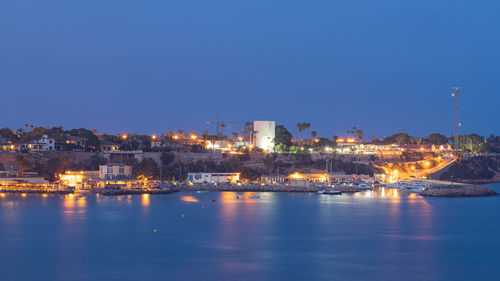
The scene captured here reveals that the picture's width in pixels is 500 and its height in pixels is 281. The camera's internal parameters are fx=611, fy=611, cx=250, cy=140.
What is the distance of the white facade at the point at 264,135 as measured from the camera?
8931cm

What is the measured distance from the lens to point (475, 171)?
87000 mm

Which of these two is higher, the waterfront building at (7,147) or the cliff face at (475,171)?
the waterfront building at (7,147)

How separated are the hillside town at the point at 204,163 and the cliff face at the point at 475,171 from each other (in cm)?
20

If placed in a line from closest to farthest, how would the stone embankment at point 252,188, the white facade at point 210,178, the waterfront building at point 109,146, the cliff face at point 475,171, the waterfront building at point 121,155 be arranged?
the stone embankment at point 252,188
the white facade at point 210,178
the waterfront building at point 121,155
the waterfront building at point 109,146
the cliff face at point 475,171

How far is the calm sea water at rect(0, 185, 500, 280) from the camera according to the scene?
86.5 feet

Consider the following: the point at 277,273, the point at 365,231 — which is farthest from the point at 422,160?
the point at 277,273

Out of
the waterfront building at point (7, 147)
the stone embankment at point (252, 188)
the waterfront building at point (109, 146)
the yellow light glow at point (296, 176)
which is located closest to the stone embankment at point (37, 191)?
the stone embankment at point (252, 188)

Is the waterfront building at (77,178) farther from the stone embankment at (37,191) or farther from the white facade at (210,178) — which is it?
the white facade at (210,178)

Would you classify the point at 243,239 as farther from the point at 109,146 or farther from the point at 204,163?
the point at 109,146

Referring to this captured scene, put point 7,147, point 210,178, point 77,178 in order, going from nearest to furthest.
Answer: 1. point 77,178
2. point 210,178
3. point 7,147

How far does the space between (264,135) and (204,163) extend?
20.7 m

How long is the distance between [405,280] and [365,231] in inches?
453

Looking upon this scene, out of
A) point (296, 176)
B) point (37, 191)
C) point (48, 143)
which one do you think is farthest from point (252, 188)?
point (48, 143)

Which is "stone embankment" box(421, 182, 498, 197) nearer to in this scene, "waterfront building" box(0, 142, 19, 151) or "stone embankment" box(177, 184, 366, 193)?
"stone embankment" box(177, 184, 366, 193)
